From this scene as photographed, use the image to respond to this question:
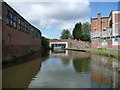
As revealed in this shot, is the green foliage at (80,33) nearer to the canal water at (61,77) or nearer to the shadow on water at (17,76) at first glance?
the canal water at (61,77)

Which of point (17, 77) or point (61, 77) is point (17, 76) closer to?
point (17, 77)

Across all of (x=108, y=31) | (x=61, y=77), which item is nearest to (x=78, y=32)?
(x=108, y=31)

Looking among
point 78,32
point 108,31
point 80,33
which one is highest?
point 78,32

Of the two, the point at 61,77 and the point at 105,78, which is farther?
the point at 61,77

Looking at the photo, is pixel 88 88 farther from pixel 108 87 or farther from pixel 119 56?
pixel 119 56

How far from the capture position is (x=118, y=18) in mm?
24812

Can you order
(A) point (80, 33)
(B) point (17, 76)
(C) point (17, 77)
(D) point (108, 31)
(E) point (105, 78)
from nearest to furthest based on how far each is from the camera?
(E) point (105, 78), (C) point (17, 77), (B) point (17, 76), (D) point (108, 31), (A) point (80, 33)

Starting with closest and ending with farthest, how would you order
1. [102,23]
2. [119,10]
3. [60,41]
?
[119,10] < [102,23] < [60,41]

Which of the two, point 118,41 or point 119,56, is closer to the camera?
point 119,56

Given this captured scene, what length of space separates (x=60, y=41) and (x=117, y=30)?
40.5 m

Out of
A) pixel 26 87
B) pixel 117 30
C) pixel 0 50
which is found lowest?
pixel 26 87

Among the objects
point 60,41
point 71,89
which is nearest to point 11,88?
point 71,89

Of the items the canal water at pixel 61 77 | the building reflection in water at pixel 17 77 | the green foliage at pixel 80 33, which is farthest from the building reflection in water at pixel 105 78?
the green foliage at pixel 80 33

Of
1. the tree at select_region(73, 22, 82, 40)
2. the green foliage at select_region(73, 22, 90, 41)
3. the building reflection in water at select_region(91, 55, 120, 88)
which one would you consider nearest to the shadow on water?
the building reflection in water at select_region(91, 55, 120, 88)
